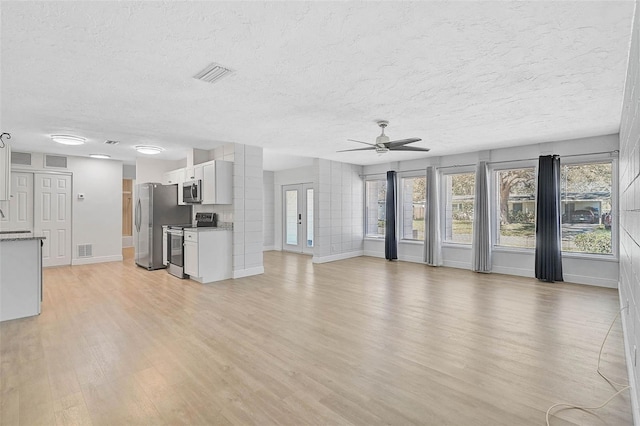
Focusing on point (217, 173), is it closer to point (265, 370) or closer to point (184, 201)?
point (184, 201)

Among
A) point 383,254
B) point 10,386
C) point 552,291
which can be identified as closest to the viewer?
point 10,386

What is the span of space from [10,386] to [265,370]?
73.4 inches

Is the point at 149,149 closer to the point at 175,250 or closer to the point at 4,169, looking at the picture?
the point at 175,250

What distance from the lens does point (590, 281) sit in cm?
550

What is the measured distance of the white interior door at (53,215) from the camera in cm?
694

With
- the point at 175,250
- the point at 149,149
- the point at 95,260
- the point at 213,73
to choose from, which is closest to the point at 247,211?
the point at 175,250

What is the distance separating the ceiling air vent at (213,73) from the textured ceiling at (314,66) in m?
0.06

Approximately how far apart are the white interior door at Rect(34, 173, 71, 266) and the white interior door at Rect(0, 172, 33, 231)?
101 mm

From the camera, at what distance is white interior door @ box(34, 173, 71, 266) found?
6941mm

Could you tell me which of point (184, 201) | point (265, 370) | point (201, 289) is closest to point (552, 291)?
point (265, 370)

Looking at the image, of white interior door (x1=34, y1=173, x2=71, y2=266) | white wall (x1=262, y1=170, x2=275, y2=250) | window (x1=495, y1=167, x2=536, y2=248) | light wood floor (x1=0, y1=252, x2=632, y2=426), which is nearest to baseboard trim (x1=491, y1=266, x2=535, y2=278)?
window (x1=495, y1=167, x2=536, y2=248)

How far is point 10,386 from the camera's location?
2.33 m

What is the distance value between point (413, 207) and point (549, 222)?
10.0 ft

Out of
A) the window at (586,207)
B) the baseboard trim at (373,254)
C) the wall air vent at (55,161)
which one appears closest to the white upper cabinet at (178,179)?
the wall air vent at (55,161)
